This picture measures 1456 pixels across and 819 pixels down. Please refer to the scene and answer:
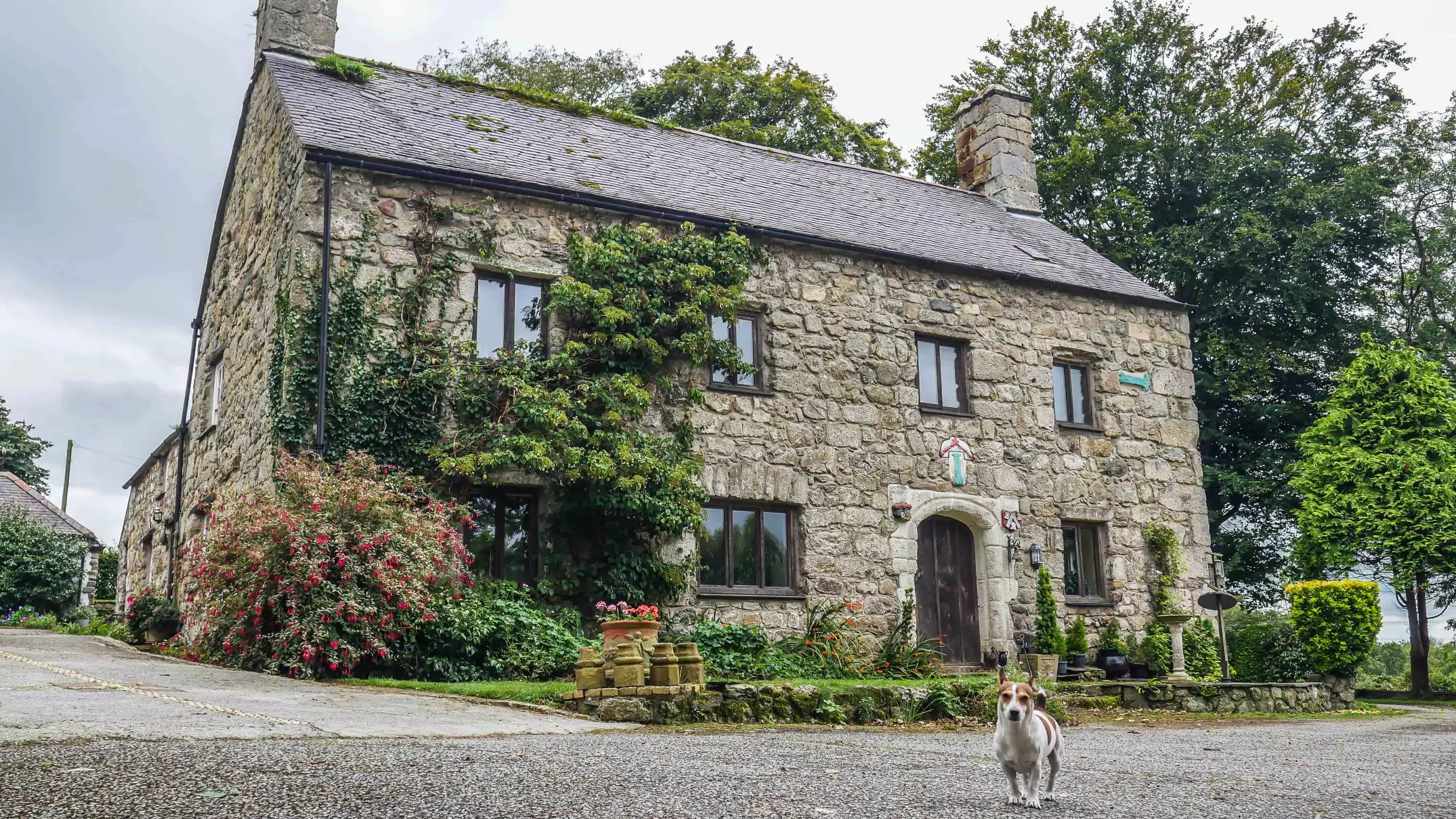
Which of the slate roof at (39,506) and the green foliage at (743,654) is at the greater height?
the slate roof at (39,506)

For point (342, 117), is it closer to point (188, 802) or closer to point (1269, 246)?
point (188, 802)

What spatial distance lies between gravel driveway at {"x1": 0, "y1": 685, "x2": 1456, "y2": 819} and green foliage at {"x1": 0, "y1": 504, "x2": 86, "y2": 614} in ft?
72.6

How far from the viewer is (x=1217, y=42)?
2414cm

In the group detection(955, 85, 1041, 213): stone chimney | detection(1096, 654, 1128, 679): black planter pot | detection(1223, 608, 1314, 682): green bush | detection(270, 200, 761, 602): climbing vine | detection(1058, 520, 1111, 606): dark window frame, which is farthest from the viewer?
detection(955, 85, 1041, 213): stone chimney

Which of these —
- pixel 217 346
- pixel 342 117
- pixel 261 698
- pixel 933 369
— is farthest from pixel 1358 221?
pixel 261 698

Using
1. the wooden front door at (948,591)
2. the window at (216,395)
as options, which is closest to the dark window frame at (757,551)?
the wooden front door at (948,591)

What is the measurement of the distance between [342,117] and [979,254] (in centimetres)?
839

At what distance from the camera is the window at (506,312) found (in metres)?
12.6

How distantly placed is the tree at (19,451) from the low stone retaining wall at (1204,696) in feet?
113

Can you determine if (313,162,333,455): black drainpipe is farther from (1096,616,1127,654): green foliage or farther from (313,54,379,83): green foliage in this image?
(1096,616,1127,654): green foliage

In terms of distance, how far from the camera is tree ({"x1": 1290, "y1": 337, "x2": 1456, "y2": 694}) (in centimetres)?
1661

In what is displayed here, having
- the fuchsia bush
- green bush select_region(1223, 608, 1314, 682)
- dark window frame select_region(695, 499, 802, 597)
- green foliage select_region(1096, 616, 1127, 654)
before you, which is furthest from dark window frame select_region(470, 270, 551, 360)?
green bush select_region(1223, 608, 1314, 682)

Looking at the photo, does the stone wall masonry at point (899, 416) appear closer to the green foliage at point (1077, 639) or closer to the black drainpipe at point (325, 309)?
the black drainpipe at point (325, 309)

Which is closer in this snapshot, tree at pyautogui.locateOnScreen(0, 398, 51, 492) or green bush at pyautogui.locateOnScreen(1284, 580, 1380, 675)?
green bush at pyautogui.locateOnScreen(1284, 580, 1380, 675)
